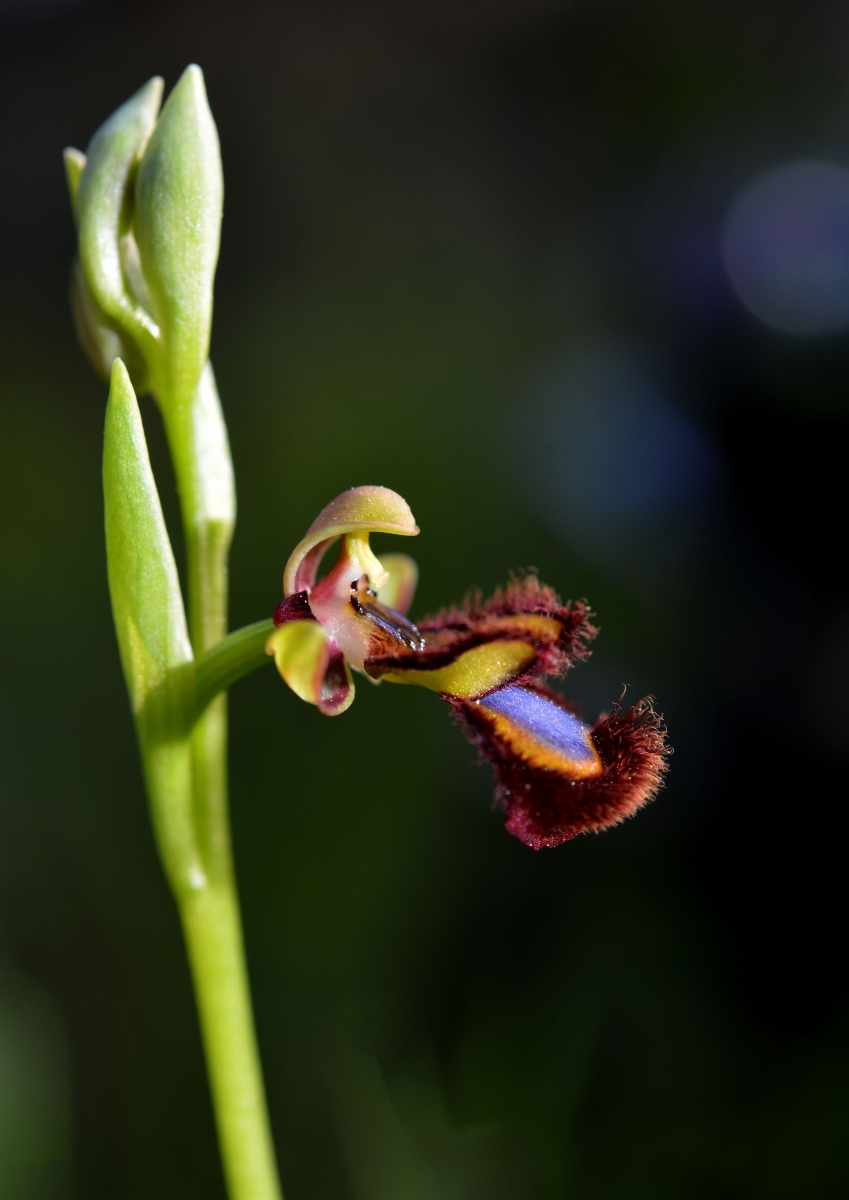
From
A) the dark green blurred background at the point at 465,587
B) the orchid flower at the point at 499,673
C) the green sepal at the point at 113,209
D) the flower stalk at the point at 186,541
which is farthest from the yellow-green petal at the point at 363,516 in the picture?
the dark green blurred background at the point at 465,587

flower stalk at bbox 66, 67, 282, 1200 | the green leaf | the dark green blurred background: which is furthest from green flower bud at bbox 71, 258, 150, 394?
the dark green blurred background

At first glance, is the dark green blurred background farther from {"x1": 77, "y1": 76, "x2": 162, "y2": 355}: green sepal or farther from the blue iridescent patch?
{"x1": 77, "y1": 76, "x2": 162, "y2": 355}: green sepal

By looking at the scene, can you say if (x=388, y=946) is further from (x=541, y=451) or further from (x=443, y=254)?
(x=443, y=254)

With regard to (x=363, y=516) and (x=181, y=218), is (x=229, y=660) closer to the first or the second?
(x=363, y=516)

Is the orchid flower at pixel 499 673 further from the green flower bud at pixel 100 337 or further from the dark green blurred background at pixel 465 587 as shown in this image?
the dark green blurred background at pixel 465 587

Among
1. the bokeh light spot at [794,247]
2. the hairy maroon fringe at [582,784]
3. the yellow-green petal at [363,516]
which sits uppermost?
the bokeh light spot at [794,247]

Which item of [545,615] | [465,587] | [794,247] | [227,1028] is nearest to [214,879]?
[227,1028]

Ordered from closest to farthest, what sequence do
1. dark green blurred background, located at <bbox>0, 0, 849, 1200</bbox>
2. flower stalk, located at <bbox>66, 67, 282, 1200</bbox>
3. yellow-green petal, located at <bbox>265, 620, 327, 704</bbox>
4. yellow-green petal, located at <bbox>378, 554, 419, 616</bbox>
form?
yellow-green petal, located at <bbox>265, 620, 327, 704</bbox> → flower stalk, located at <bbox>66, 67, 282, 1200</bbox> → yellow-green petal, located at <bbox>378, 554, 419, 616</bbox> → dark green blurred background, located at <bbox>0, 0, 849, 1200</bbox>
